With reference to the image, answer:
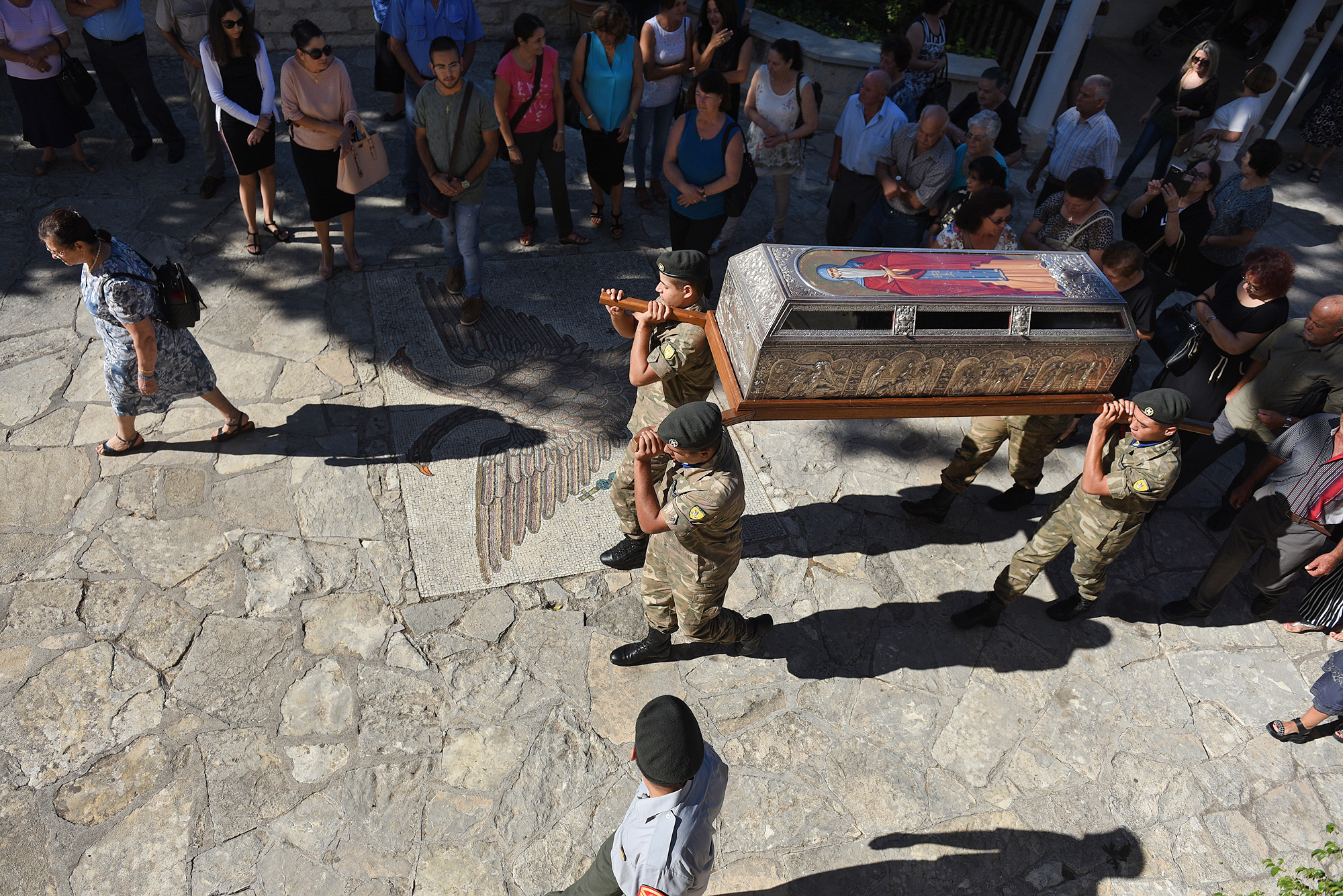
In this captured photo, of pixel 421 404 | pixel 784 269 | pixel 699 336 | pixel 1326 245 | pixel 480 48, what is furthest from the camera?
pixel 480 48

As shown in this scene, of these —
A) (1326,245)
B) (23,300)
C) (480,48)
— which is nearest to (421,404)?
(23,300)

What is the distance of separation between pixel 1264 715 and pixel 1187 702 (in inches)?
14.9

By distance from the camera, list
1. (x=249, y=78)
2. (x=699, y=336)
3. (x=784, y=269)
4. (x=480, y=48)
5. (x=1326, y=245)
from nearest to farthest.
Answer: (x=784, y=269) < (x=699, y=336) < (x=249, y=78) < (x=1326, y=245) < (x=480, y=48)

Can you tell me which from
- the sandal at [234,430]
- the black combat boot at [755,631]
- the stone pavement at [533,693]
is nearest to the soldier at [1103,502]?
the stone pavement at [533,693]

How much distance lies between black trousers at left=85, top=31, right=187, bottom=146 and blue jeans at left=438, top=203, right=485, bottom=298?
327cm

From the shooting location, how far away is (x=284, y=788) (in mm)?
3562

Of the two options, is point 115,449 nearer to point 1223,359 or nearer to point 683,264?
point 683,264

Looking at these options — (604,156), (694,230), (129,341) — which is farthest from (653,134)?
(129,341)

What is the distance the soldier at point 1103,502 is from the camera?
3553 millimetres

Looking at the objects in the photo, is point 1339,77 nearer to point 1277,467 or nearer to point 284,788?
Result: point 1277,467

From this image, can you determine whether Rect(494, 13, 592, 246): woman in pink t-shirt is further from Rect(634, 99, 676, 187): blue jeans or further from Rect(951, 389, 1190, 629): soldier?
Rect(951, 389, 1190, 629): soldier

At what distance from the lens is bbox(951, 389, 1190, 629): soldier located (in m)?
3.55

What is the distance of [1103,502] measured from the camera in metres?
3.84

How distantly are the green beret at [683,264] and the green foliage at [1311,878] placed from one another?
339cm
